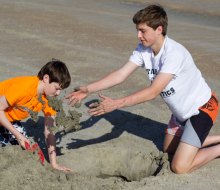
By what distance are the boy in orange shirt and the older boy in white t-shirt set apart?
1.02ft

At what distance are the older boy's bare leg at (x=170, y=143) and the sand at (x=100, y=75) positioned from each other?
0.12 metres

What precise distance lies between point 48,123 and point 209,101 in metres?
1.51

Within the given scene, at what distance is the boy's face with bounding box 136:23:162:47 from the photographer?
4.60m

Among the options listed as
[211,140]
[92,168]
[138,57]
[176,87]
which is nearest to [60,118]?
[92,168]

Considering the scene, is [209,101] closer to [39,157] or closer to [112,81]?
[112,81]

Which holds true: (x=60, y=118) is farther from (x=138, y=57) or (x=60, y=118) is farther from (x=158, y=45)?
(x=158, y=45)

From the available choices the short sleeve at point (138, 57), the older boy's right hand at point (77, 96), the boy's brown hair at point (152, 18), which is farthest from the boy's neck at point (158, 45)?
the older boy's right hand at point (77, 96)

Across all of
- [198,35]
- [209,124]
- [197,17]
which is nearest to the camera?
[209,124]

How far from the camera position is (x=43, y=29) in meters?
11.4

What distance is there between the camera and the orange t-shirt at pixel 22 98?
14.7 ft

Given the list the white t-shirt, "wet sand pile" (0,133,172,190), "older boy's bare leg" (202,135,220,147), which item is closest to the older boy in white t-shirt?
the white t-shirt

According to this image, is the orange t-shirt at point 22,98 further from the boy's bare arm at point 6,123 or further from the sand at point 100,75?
the sand at point 100,75

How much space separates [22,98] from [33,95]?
0.10m

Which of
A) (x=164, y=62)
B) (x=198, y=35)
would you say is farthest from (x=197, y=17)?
(x=164, y=62)
